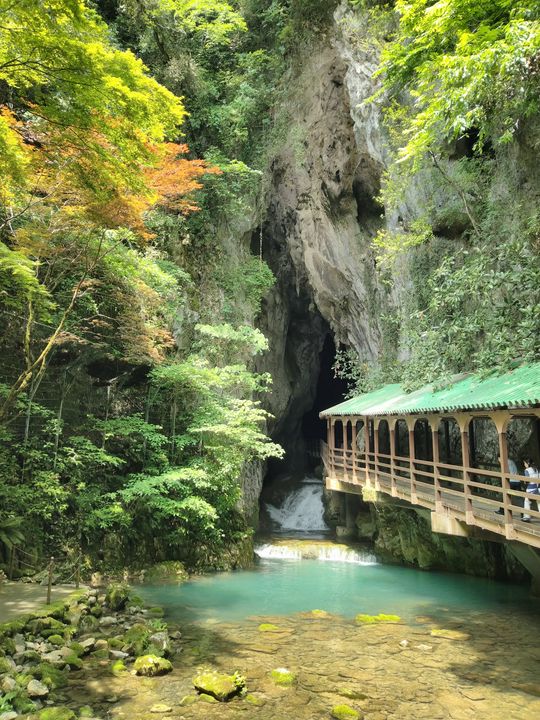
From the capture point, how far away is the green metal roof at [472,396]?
805 cm

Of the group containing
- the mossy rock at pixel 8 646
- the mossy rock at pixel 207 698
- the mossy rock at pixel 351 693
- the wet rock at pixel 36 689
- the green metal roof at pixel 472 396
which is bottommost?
Answer: the mossy rock at pixel 207 698

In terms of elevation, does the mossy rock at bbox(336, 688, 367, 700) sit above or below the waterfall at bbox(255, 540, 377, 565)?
below

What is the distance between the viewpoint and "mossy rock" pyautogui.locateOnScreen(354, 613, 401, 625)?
10.0 m

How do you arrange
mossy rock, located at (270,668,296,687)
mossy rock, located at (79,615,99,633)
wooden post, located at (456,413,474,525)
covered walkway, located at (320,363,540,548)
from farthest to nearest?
wooden post, located at (456,413,474,525), mossy rock, located at (79,615,99,633), covered walkway, located at (320,363,540,548), mossy rock, located at (270,668,296,687)

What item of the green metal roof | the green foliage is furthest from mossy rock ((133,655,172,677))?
the green foliage

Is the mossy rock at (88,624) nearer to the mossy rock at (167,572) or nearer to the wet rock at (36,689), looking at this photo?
the wet rock at (36,689)

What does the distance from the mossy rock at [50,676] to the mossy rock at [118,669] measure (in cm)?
67

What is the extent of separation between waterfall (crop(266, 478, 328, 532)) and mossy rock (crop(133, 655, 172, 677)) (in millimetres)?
16806

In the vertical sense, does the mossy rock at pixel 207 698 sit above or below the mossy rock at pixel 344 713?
below

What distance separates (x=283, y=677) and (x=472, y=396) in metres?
5.95

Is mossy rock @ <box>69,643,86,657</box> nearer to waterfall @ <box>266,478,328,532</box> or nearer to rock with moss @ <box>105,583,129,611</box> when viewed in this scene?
rock with moss @ <box>105,583,129,611</box>

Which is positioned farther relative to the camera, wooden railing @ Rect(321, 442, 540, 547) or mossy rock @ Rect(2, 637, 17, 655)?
wooden railing @ Rect(321, 442, 540, 547)

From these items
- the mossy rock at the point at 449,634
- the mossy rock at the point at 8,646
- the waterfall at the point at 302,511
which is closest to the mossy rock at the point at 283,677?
the mossy rock at the point at 449,634

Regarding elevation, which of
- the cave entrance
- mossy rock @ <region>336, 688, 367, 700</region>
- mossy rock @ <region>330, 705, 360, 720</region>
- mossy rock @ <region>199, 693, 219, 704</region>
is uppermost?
the cave entrance
